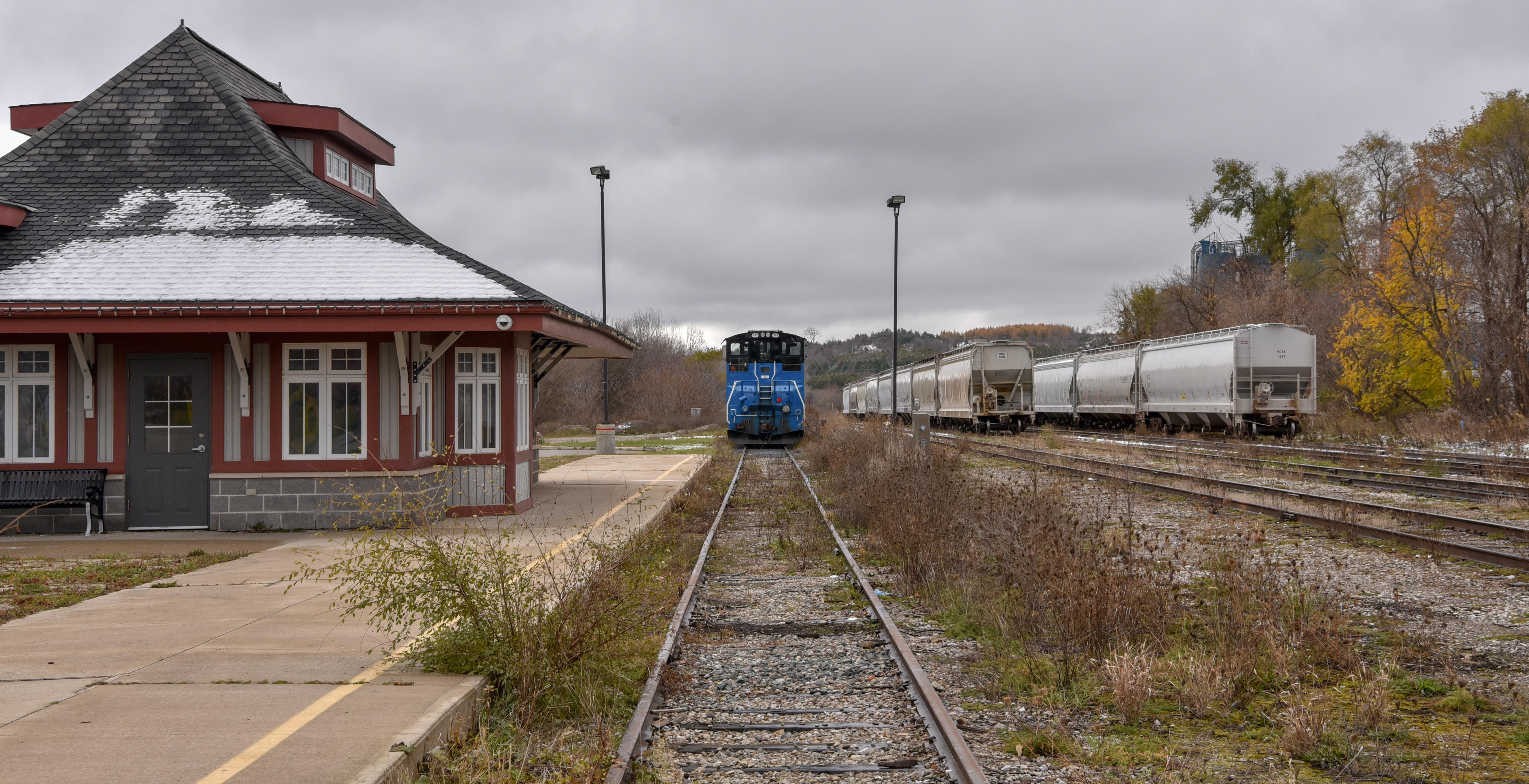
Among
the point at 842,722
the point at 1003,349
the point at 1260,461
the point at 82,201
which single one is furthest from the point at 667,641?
the point at 1003,349

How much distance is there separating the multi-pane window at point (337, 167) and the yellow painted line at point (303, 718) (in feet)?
43.8

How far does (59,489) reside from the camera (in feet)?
46.6

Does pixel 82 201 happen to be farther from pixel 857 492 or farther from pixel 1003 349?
pixel 1003 349

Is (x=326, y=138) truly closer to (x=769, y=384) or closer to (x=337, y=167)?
(x=337, y=167)

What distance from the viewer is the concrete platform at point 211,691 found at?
505 centimetres

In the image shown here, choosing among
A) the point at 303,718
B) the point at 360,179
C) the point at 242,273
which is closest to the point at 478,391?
the point at 242,273

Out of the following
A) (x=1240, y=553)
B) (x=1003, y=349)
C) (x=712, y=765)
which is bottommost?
(x=712, y=765)

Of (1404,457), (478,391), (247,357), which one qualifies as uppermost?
(247,357)

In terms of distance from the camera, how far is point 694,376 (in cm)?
8188

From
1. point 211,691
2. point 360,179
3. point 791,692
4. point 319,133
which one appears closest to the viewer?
point 211,691

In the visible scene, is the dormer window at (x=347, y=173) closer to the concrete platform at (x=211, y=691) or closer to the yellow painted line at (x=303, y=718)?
the concrete platform at (x=211, y=691)

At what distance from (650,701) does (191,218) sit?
13556mm

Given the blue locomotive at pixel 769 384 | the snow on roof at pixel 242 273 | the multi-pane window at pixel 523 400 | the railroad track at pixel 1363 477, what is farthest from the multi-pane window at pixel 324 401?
the blue locomotive at pixel 769 384

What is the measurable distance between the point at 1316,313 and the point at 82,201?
48.3m
